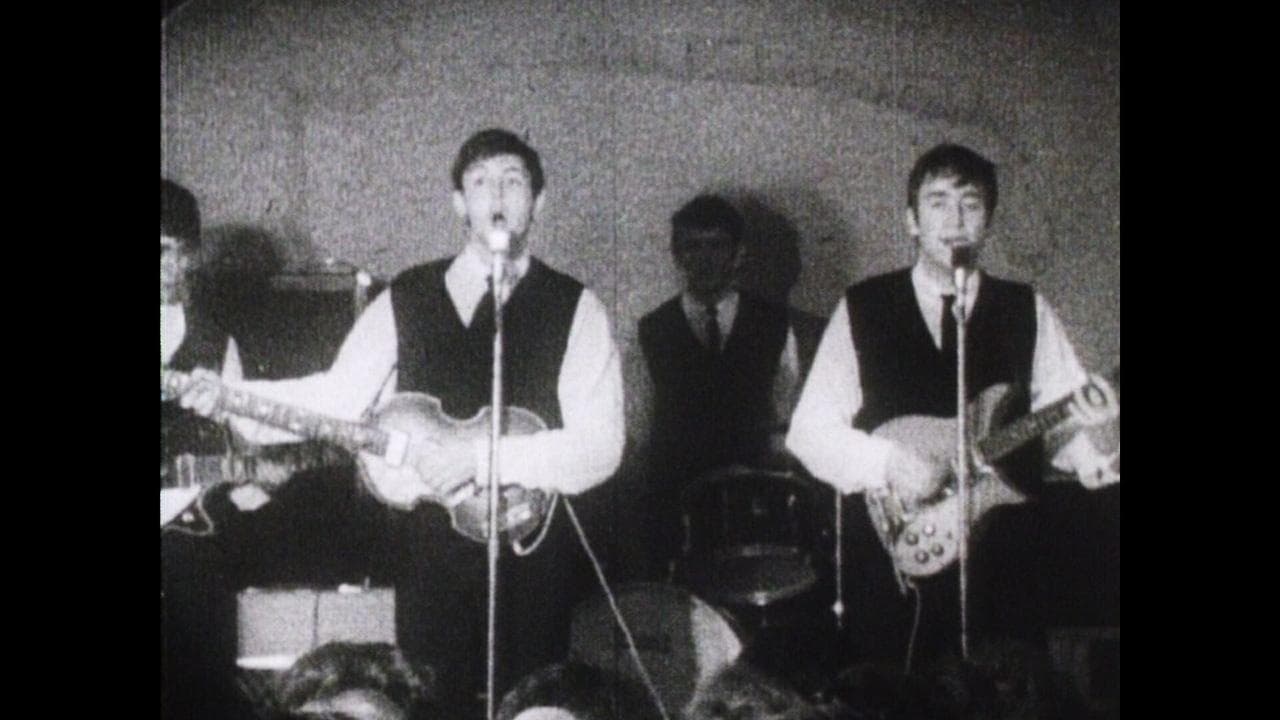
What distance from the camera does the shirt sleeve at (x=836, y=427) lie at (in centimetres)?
478

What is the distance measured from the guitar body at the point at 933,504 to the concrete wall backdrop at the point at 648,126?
0.43 metres

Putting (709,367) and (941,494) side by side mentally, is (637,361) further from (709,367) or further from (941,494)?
(941,494)

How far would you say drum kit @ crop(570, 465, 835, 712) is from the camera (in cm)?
465

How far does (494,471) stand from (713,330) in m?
0.76

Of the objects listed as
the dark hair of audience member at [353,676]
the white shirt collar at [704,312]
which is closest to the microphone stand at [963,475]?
the white shirt collar at [704,312]

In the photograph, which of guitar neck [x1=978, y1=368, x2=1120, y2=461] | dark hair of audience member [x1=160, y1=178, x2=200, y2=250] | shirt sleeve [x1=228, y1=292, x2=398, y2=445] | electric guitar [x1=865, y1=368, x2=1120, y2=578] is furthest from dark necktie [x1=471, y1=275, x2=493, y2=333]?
guitar neck [x1=978, y1=368, x2=1120, y2=461]

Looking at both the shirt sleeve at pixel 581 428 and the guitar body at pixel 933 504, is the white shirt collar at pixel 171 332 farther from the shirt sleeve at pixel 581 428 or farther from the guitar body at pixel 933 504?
the guitar body at pixel 933 504

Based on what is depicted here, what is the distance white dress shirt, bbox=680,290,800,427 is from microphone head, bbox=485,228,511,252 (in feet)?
1.76

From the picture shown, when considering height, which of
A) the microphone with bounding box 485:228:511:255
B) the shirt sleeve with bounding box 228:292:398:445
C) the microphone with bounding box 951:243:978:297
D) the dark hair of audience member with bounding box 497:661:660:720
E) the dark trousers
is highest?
the microphone with bounding box 485:228:511:255

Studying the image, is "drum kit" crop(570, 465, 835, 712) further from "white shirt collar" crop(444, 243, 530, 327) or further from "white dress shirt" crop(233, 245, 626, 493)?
"white shirt collar" crop(444, 243, 530, 327)
